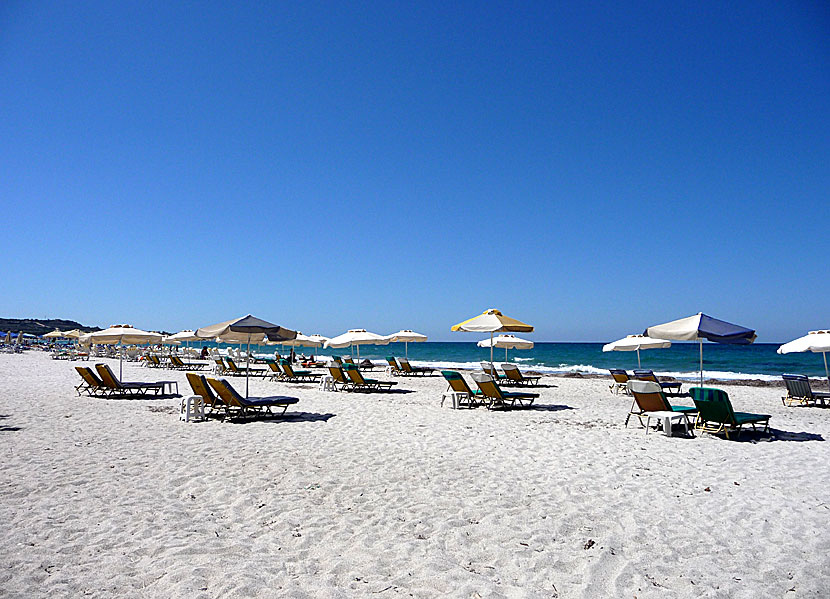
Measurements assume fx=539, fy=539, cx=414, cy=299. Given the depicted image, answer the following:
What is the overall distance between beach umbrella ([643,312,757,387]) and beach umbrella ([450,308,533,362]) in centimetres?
362

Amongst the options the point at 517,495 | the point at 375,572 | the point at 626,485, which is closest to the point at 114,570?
the point at 375,572

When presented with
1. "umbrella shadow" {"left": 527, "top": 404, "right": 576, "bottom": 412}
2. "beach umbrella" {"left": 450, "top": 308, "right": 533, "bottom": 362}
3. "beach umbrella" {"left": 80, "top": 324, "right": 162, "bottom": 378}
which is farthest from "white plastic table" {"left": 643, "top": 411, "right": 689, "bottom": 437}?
"beach umbrella" {"left": 80, "top": 324, "right": 162, "bottom": 378}

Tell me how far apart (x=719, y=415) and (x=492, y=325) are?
6.17 m

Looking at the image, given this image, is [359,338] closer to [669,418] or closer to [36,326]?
[669,418]

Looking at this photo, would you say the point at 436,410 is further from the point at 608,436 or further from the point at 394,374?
the point at 394,374

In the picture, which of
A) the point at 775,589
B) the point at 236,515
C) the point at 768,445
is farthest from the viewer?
the point at 768,445

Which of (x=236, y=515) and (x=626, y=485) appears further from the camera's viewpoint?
(x=626, y=485)

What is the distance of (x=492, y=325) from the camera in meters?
13.5

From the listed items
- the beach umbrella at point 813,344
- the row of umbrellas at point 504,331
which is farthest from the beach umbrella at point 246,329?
the beach umbrella at point 813,344

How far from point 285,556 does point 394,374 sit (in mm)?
18267

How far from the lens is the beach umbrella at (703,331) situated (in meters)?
9.83

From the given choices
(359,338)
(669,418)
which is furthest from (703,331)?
(359,338)

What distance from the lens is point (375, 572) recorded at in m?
3.37

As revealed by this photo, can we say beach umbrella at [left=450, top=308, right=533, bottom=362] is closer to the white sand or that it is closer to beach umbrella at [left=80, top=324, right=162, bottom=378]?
the white sand
